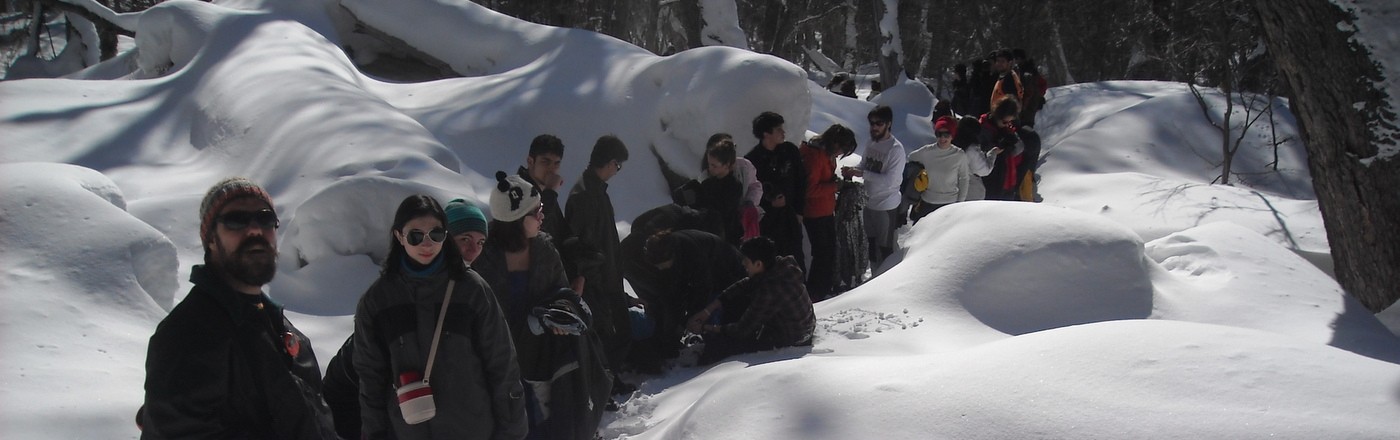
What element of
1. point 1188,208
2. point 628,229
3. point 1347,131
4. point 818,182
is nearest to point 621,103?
point 628,229

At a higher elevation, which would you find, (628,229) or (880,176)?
(880,176)

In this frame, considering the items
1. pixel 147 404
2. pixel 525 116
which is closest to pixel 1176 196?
pixel 525 116

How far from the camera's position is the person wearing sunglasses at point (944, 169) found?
7434 mm

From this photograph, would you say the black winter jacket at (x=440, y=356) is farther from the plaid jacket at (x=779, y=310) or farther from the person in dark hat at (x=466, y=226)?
the plaid jacket at (x=779, y=310)

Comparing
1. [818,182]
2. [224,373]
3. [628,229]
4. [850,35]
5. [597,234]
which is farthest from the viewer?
[850,35]

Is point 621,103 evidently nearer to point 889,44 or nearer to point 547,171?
point 547,171

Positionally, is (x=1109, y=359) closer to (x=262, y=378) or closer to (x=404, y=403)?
(x=404, y=403)

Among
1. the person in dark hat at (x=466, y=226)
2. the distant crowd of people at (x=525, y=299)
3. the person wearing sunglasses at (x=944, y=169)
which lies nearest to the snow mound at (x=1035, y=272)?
the distant crowd of people at (x=525, y=299)

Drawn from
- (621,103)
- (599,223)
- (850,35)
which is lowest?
(599,223)

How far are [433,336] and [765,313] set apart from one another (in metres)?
2.62

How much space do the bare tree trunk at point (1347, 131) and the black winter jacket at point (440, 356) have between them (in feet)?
16.3

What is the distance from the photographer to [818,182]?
6379 millimetres

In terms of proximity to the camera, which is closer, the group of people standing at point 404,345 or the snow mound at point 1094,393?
the group of people standing at point 404,345

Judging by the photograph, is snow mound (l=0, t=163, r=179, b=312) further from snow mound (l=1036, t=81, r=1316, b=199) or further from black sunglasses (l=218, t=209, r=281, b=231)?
snow mound (l=1036, t=81, r=1316, b=199)
